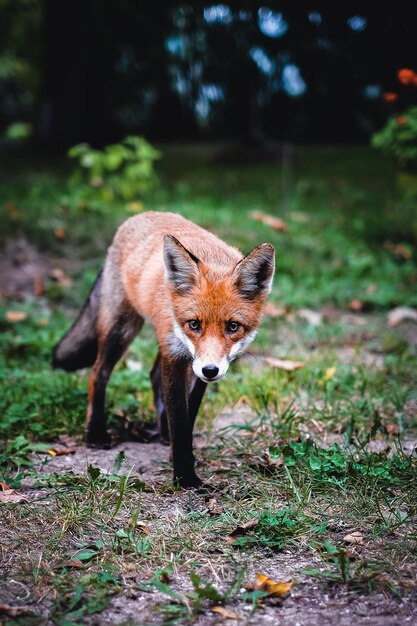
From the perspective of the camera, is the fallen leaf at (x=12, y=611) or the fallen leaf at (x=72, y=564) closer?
the fallen leaf at (x=12, y=611)

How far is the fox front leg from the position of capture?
378 cm

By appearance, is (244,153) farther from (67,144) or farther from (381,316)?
(381,316)

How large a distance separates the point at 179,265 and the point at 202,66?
1361cm

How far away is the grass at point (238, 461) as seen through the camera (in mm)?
2908

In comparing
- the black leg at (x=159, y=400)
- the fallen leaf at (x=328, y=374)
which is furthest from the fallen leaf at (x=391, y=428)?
the black leg at (x=159, y=400)

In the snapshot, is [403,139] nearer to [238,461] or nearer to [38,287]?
[38,287]

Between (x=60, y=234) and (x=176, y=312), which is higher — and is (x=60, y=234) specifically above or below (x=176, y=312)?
above

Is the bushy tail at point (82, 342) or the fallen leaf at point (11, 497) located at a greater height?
the bushy tail at point (82, 342)

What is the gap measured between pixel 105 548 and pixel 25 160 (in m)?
11.3

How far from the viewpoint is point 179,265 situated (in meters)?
3.69

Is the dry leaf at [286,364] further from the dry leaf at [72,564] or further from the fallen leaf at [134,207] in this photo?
the fallen leaf at [134,207]

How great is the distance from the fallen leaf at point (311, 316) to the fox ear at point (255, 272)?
2.93 meters

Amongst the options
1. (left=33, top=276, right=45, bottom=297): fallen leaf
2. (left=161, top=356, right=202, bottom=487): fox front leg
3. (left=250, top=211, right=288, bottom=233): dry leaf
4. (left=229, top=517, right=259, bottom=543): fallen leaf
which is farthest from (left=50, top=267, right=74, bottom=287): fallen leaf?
(left=229, top=517, right=259, bottom=543): fallen leaf

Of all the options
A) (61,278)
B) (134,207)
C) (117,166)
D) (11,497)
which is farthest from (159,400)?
(117,166)
